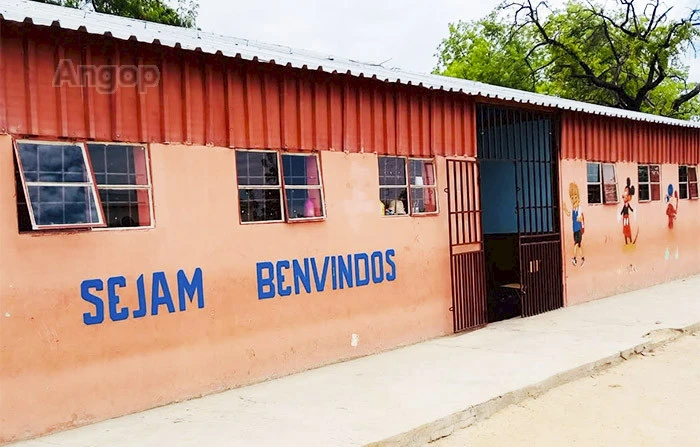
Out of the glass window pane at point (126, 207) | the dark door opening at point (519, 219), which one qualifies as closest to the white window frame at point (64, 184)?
the glass window pane at point (126, 207)

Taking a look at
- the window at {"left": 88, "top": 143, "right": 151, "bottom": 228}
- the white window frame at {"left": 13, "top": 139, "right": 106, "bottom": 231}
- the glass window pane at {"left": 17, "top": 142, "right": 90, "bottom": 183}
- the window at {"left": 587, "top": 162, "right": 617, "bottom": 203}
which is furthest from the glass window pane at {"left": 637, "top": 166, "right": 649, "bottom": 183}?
the glass window pane at {"left": 17, "top": 142, "right": 90, "bottom": 183}

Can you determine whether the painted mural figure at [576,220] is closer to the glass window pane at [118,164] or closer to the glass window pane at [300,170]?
the glass window pane at [300,170]

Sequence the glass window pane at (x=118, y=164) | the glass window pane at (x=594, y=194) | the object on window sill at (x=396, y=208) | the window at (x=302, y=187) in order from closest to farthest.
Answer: the glass window pane at (x=118, y=164), the window at (x=302, y=187), the object on window sill at (x=396, y=208), the glass window pane at (x=594, y=194)

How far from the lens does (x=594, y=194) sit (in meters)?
12.2

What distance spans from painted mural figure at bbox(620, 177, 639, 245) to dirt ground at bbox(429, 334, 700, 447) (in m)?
6.38

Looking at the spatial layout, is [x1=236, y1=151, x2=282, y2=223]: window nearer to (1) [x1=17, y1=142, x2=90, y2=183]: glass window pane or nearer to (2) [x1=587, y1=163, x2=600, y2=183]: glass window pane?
(1) [x1=17, y1=142, x2=90, y2=183]: glass window pane

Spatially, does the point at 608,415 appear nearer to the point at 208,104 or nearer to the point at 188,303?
the point at 188,303

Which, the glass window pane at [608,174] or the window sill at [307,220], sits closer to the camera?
the window sill at [307,220]

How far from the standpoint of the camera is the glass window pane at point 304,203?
6981 mm

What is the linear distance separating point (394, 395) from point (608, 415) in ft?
6.13

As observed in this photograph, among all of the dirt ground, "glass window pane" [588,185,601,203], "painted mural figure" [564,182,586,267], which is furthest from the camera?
"glass window pane" [588,185,601,203]

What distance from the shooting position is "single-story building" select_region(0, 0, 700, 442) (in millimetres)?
5004

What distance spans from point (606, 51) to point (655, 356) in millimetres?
23943

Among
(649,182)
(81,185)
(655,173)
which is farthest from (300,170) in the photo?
(655,173)
